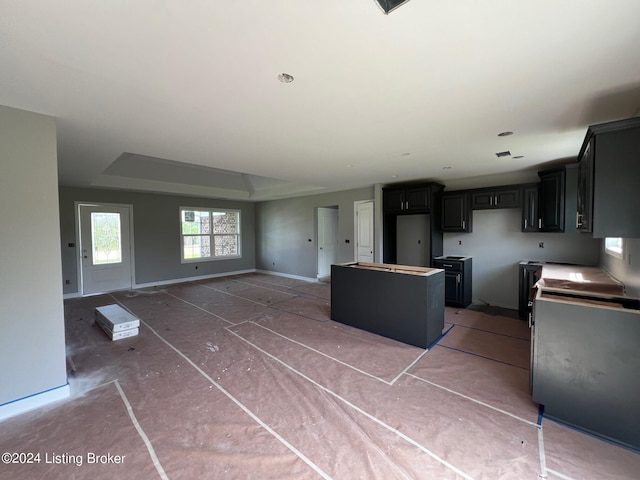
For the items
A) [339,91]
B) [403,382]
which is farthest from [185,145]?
[403,382]

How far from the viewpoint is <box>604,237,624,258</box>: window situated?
3008mm

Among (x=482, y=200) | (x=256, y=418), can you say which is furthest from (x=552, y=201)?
(x=256, y=418)

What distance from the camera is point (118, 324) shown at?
142 inches

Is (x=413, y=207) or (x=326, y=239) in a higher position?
(x=413, y=207)

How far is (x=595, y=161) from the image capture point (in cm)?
212

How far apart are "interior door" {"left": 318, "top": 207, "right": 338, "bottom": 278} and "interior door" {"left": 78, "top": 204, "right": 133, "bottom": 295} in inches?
183

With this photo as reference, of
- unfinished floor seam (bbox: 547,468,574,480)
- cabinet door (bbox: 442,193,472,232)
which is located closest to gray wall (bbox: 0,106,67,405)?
unfinished floor seam (bbox: 547,468,574,480)

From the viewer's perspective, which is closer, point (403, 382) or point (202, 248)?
point (403, 382)

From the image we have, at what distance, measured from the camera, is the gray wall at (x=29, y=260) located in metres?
2.16

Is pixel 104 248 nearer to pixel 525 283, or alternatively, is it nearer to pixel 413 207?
pixel 413 207

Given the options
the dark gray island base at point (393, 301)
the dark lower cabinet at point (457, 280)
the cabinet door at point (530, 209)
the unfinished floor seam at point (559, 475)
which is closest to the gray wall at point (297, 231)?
the dark lower cabinet at point (457, 280)

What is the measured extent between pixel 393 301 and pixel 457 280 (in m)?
2.02

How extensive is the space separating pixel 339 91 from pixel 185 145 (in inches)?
83.7

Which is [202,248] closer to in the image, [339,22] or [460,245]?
[460,245]
